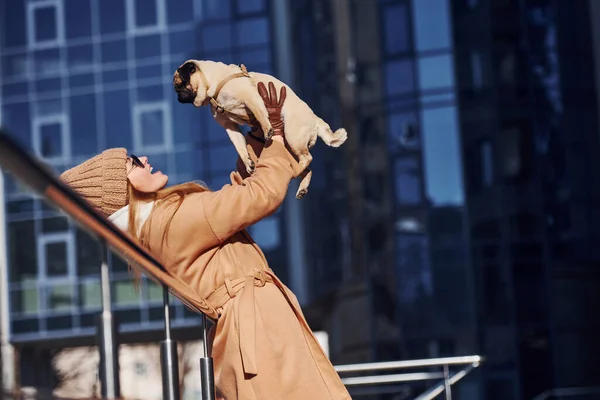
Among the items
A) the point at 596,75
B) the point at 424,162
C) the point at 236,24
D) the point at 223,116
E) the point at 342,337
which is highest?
the point at 236,24

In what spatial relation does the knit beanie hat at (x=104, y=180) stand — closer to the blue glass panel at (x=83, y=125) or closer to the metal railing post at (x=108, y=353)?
the metal railing post at (x=108, y=353)

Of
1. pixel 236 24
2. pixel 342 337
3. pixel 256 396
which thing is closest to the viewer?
pixel 256 396

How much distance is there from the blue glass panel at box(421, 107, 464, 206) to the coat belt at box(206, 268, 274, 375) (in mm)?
17339

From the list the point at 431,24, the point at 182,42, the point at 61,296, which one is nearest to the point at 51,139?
the point at 61,296

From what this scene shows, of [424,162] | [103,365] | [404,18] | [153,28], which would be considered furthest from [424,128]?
[103,365]

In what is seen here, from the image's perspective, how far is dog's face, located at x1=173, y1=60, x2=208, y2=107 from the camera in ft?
13.5

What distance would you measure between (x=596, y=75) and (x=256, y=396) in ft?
61.8

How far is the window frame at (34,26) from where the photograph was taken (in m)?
29.2

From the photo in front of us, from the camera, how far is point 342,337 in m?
23.9

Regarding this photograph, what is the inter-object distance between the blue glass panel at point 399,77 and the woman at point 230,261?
699 inches

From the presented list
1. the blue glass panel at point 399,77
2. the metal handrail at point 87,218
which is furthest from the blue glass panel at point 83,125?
the metal handrail at point 87,218

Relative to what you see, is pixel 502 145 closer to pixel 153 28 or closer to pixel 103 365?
pixel 153 28

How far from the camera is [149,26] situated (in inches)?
1121

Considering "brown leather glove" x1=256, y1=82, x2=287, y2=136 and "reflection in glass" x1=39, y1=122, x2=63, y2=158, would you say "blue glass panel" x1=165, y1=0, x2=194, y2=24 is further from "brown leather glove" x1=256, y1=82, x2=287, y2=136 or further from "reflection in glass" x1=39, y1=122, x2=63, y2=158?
"brown leather glove" x1=256, y1=82, x2=287, y2=136
